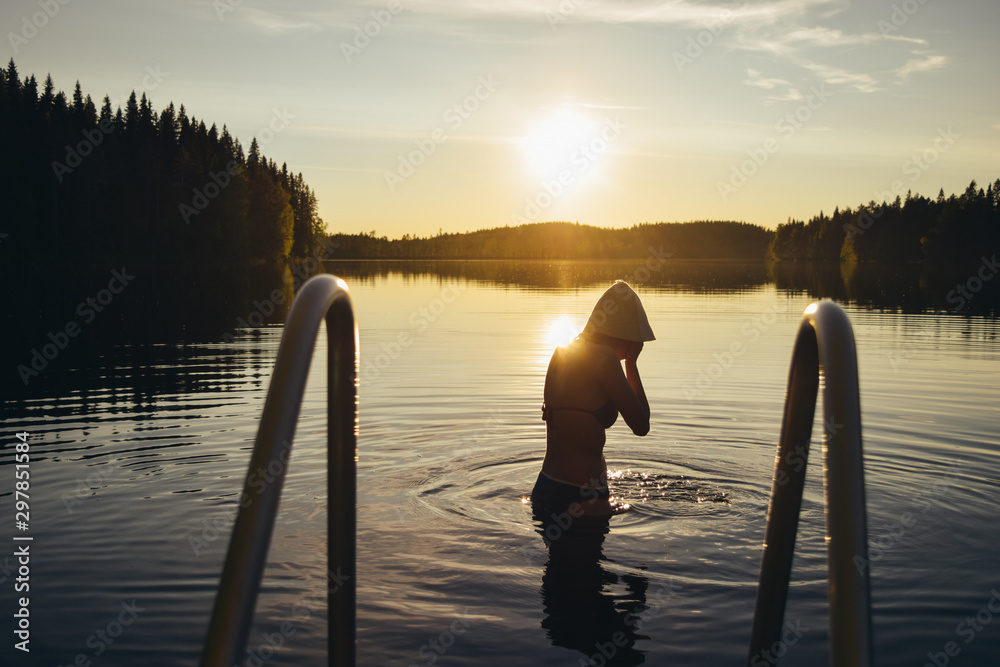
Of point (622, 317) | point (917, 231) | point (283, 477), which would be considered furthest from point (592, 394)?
point (917, 231)

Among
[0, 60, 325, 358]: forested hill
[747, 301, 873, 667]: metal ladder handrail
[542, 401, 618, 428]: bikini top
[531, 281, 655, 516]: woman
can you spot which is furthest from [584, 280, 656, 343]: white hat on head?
[0, 60, 325, 358]: forested hill

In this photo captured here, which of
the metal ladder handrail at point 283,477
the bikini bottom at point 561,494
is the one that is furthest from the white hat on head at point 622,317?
the metal ladder handrail at point 283,477

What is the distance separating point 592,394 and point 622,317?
0.68m

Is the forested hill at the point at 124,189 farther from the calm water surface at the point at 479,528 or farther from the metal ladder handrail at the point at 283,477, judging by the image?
the metal ladder handrail at the point at 283,477

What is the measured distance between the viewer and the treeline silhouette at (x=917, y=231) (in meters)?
124

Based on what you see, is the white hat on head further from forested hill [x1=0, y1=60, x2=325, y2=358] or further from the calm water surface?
forested hill [x1=0, y1=60, x2=325, y2=358]

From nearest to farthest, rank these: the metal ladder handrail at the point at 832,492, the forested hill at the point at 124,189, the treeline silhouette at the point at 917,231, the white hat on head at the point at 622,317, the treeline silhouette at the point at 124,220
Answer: the metal ladder handrail at the point at 832,492 → the white hat on head at the point at 622,317 → the treeline silhouette at the point at 124,220 → the forested hill at the point at 124,189 → the treeline silhouette at the point at 917,231

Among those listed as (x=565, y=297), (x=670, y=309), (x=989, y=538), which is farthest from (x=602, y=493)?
(x=565, y=297)

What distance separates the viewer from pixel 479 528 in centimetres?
748

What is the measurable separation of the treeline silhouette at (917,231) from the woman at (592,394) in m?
137

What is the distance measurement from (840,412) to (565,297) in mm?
49951

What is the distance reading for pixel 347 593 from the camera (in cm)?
Answer: 218

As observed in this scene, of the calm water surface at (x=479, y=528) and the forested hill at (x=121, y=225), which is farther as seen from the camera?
the forested hill at (x=121, y=225)

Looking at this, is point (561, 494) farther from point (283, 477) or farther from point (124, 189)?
point (124, 189)
